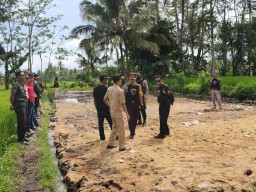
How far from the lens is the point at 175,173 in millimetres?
5105

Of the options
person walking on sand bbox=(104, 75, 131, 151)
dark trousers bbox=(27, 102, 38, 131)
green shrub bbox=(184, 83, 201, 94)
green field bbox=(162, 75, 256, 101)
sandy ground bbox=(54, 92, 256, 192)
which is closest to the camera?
sandy ground bbox=(54, 92, 256, 192)

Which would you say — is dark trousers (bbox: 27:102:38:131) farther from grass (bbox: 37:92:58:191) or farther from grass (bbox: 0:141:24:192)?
grass (bbox: 0:141:24:192)

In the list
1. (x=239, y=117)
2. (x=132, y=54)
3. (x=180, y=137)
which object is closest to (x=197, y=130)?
(x=180, y=137)

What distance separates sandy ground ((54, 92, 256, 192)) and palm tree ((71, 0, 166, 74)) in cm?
1719

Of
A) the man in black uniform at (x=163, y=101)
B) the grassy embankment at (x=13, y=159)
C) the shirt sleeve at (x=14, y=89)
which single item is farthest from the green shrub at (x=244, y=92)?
the shirt sleeve at (x=14, y=89)

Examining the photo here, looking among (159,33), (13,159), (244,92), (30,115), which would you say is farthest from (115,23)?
(13,159)

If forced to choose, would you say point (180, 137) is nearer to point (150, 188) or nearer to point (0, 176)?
point (150, 188)

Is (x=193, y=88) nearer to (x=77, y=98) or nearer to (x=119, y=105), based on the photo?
(x=77, y=98)

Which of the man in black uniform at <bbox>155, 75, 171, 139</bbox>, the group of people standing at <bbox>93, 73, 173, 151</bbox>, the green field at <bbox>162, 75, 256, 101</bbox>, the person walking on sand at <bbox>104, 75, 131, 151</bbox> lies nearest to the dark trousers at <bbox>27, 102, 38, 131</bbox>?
the group of people standing at <bbox>93, 73, 173, 151</bbox>

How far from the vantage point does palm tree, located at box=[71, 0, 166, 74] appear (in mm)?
25578

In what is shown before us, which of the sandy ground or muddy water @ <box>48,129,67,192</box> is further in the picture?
muddy water @ <box>48,129,67,192</box>

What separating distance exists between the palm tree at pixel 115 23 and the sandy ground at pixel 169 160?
17193mm

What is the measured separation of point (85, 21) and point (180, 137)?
20.2 metres

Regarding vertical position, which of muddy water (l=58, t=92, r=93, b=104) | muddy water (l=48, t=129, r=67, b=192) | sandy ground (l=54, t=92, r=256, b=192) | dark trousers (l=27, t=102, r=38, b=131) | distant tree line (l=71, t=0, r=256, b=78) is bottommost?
muddy water (l=48, t=129, r=67, b=192)
